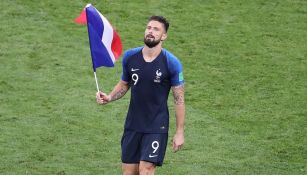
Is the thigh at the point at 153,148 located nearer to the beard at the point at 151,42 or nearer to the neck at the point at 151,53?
the neck at the point at 151,53

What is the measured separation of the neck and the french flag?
66cm

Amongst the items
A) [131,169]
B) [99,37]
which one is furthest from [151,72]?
[131,169]

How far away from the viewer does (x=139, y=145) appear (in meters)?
8.67

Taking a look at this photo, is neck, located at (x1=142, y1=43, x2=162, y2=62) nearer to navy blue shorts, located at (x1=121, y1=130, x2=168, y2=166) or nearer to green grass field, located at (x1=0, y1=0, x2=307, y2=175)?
navy blue shorts, located at (x1=121, y1=130, x2=168, y2=166)

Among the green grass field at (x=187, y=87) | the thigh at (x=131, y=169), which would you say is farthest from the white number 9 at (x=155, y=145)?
the green grass field at (x=187, y=87)

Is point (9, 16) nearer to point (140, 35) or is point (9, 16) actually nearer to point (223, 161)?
point (140, 35)

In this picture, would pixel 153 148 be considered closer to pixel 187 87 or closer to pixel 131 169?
pixel 131 169

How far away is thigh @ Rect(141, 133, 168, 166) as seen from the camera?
333 inches

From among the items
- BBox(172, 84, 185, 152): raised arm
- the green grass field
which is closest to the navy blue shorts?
BBox(172, 84, 185, 152): raised arm

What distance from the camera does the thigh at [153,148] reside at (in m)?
8.46

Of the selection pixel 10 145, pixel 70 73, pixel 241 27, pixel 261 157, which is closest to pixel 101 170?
pixel 10 145

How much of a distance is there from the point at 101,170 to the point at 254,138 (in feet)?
7.39

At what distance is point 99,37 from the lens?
29.5ft

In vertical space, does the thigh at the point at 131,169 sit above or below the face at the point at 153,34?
below
